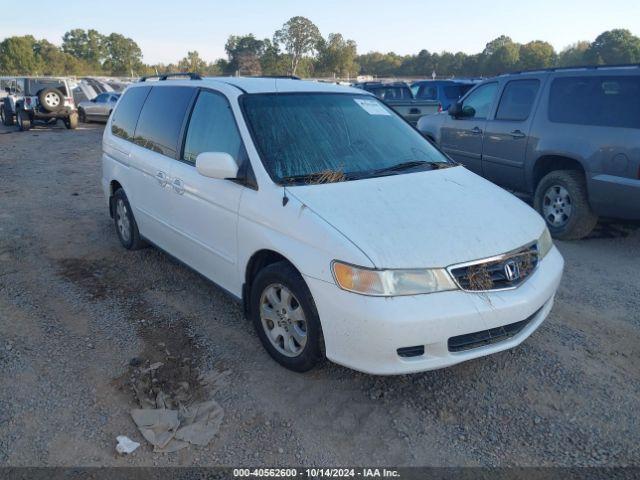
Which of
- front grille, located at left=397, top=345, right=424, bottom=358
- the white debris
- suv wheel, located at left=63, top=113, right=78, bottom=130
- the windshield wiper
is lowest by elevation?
the white debris

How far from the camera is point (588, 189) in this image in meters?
5.46

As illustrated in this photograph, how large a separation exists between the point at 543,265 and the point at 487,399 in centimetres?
88

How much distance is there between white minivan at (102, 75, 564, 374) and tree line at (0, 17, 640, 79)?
→ 201ft

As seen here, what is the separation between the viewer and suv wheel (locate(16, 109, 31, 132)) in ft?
58.2

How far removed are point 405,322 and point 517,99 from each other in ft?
16.1

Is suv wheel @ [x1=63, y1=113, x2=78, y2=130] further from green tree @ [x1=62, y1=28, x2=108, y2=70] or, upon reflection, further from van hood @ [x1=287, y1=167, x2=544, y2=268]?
green tree @ [x1=62, y1=28, x2=108, y2=70]

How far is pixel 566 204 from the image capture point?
5.81m

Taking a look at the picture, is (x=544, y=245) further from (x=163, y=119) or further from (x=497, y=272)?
(x=163, y=119)

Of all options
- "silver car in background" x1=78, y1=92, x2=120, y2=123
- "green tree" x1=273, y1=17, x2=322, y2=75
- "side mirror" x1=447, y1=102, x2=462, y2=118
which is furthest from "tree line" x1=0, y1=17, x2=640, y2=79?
"side mirror" x1=447, y1=102, x2=462, y2=118

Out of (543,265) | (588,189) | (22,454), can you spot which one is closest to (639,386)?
(543,265)

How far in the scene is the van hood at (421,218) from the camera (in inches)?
109

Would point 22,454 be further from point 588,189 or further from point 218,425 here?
point 588,189

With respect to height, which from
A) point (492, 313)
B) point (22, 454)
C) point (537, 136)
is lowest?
point (22, 454)

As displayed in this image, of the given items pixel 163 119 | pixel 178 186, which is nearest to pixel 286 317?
pixel 178 186
